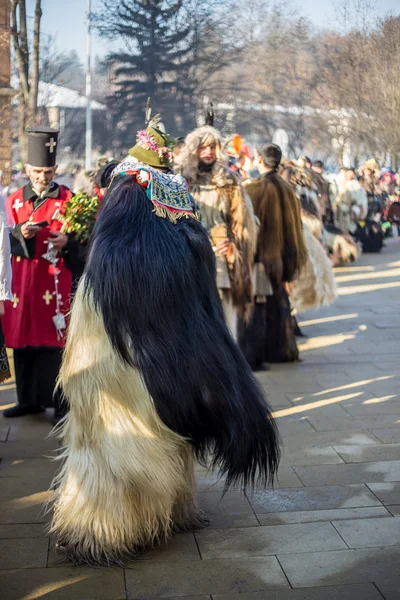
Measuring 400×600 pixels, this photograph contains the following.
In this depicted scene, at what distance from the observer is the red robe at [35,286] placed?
6.26m

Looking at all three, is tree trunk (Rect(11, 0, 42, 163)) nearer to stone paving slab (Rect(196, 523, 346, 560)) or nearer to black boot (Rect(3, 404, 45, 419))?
black boot (Rect(3, 404, 45, 419))

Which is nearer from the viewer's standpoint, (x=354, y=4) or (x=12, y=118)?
(x=12, y=118)

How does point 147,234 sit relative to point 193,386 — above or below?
above

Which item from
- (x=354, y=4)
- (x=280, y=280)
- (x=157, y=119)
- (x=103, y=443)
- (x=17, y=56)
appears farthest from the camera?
(x=354, y=4)

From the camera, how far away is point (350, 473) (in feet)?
17.6

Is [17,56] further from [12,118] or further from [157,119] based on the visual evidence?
[157,119]

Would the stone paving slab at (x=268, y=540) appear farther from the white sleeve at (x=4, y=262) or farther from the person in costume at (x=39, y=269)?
the person in costume at (x=39, y=269)

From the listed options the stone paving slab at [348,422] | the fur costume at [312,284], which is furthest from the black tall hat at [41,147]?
the fur costume at [312,284]

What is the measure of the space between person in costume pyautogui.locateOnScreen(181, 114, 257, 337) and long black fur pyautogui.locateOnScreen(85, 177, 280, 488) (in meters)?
2.83

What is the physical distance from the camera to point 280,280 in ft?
27.6

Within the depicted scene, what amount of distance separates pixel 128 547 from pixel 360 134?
73.4ft

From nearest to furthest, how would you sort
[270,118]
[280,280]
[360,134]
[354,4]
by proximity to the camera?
[280,280], [354,4], [360,134], [270,118]

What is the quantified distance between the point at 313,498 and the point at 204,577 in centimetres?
115

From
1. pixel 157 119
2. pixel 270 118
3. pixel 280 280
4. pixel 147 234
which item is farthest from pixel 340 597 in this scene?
pixel 270 118
